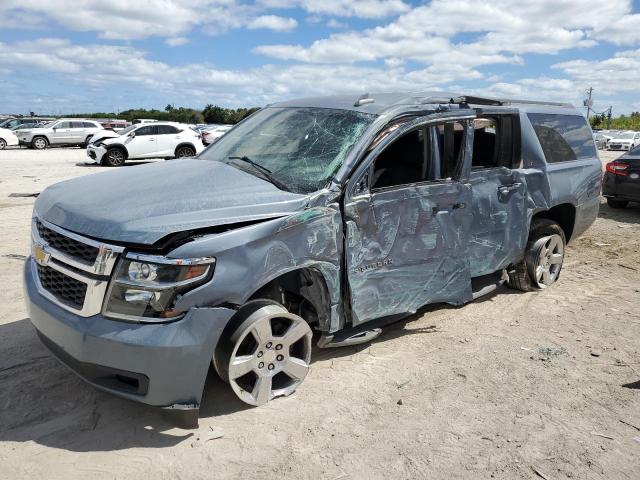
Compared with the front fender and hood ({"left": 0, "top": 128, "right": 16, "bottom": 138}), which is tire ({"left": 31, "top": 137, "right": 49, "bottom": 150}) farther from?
the front fender

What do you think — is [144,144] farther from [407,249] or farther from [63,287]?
[63,287]

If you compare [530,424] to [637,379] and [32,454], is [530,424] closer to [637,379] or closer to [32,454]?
[637,379]

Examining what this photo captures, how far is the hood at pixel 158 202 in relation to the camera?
2.97m

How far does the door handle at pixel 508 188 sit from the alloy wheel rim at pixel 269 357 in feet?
8.16

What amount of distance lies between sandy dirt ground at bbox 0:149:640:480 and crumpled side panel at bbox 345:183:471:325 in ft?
1.60

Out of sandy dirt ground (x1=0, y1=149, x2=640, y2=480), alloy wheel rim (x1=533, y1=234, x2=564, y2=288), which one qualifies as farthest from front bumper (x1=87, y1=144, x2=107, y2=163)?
alloy wheel rim (x1=533, y1=234, x2=564, y2=288)

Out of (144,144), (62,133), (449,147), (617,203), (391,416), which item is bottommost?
(391,416)

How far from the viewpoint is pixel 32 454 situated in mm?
3010

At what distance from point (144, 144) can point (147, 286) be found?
64.7 ft

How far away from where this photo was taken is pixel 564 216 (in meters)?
6.27

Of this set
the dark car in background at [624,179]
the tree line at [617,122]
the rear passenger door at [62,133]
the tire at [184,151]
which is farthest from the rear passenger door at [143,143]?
the tree line at [617,122]

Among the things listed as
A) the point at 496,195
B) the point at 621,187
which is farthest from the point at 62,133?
the point at 496,195

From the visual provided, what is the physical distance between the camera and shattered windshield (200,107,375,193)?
377cm

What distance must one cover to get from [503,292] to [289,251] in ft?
11.4
